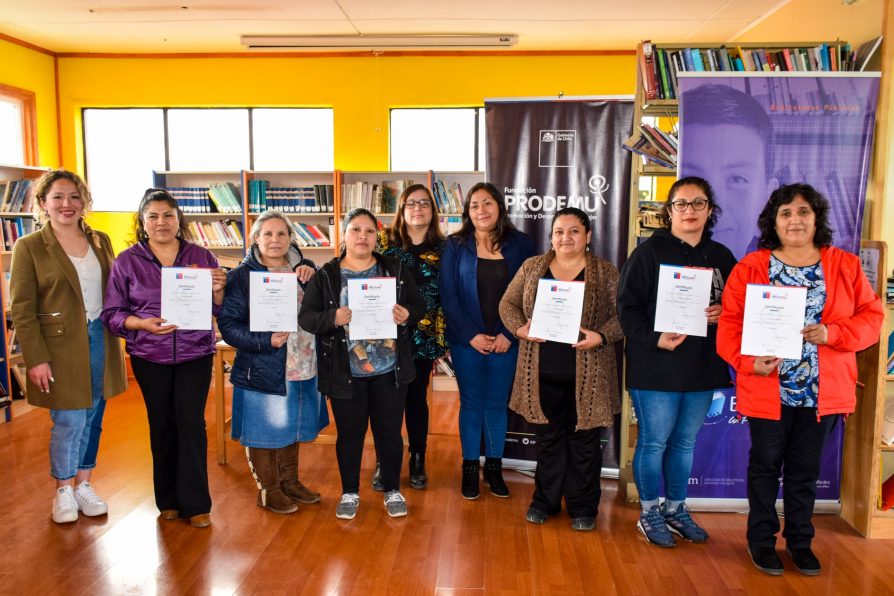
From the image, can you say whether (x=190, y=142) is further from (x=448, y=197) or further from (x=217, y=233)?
(x=448, y=197)

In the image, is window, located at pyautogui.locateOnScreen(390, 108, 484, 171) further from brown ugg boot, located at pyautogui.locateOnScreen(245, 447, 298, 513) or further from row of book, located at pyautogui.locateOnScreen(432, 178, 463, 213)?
brown ugg boot, located at pyautogui.locateOnScreen(245, 447, 298, 513)

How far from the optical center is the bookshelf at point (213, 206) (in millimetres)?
6543

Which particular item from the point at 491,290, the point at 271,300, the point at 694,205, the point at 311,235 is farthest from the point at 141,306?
→ the point at 311,235

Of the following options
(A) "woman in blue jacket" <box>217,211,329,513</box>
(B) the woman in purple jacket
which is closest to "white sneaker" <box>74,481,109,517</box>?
(B) the woman in purple jacket

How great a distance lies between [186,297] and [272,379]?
1.78 feet

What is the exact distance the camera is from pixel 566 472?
3090 mm

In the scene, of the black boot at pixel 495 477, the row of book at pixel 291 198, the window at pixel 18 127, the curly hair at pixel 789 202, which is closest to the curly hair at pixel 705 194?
the curly hair at pixel 789 202

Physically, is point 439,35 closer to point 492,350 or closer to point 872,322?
point 492,350

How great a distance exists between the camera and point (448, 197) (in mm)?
6418

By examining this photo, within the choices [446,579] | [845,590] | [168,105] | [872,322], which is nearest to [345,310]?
[446,579]

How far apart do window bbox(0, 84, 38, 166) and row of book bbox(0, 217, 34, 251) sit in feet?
4.72

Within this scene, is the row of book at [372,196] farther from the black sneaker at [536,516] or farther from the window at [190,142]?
the black sneaker at [536,516]

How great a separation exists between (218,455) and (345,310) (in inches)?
67.4

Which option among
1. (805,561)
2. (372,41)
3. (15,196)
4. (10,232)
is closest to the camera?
(805,561)
